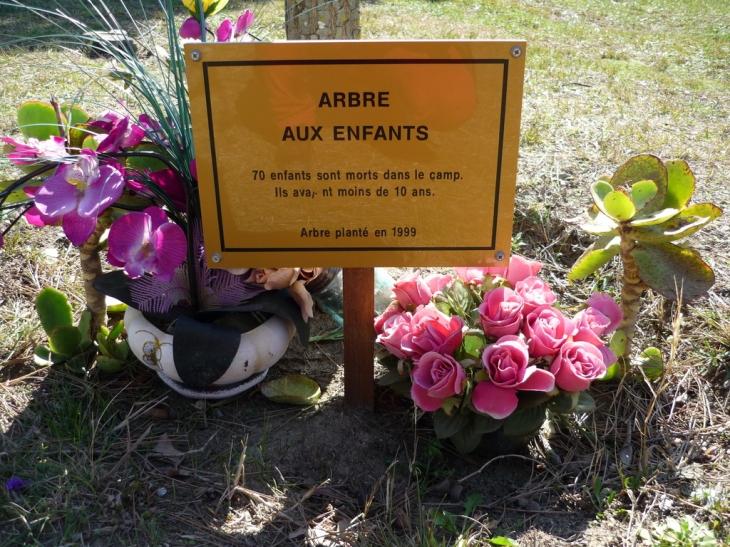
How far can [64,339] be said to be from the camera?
74.9 inches

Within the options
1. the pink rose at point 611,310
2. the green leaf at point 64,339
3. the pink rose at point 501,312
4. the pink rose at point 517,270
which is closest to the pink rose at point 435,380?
the pink rose at point 501,312

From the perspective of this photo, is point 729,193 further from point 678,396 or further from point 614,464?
point 614,464

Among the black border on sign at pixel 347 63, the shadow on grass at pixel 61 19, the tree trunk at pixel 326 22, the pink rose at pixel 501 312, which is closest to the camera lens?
the black border on sign at pixel 347 63

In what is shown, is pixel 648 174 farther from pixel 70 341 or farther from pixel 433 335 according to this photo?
pixel 70 341

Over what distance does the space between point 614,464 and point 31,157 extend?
1664 mm

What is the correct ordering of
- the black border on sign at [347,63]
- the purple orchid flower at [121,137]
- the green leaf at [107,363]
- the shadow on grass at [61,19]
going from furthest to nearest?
the shadow on grass at [61,19] → the green leaf at [107,363] → the purple orchid flower at [121,137] → the black border on sign at [347,63]

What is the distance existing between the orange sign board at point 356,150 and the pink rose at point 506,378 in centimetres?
25

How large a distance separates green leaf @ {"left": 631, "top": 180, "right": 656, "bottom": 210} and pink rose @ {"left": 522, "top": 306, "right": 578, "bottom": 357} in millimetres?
407

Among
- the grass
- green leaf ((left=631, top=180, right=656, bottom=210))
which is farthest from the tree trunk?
green leaf ((left=631, top=180, right=656, bottom=210))

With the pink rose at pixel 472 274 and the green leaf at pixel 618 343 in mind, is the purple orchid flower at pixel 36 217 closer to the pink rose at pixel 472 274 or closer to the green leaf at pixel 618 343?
the pink rose at pixel 472 274

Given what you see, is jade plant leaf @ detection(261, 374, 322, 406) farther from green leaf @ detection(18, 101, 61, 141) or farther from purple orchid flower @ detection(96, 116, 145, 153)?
green leaf @ detection(18, 101, 61, 141)

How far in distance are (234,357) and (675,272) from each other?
118 centimetres

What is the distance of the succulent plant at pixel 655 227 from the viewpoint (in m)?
1.69

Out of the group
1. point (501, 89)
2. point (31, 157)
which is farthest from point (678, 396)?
point (31, 157)
